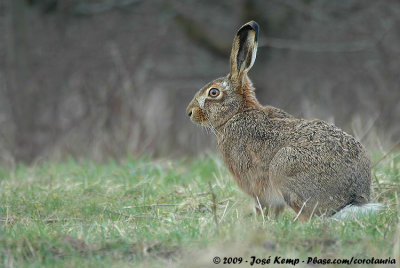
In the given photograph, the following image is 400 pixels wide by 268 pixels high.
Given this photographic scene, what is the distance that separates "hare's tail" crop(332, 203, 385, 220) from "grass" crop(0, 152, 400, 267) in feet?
0.24

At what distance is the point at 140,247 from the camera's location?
4.24 m

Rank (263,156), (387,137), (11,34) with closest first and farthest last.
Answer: (263,156)
(387,137)
(11,34)

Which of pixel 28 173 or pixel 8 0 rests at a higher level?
pixel 8 0

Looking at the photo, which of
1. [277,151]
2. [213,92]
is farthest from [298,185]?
[213,92]

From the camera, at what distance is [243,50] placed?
6344 mm

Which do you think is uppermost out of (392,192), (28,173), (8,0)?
(8,0)

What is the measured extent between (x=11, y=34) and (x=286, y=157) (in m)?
9.83

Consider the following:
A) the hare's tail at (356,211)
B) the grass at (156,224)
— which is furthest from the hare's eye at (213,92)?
the hare's tail at (356,211)

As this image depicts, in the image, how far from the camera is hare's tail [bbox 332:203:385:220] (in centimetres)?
508

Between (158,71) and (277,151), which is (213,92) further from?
(158,71)

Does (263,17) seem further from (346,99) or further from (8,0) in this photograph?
(8,0)

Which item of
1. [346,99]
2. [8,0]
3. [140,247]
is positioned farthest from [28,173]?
[346,99]

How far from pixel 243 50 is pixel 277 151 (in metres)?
1.31

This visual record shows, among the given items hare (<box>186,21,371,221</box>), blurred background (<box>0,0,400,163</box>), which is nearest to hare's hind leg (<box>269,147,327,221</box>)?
hare (<box>186,21,371,221</box>)
